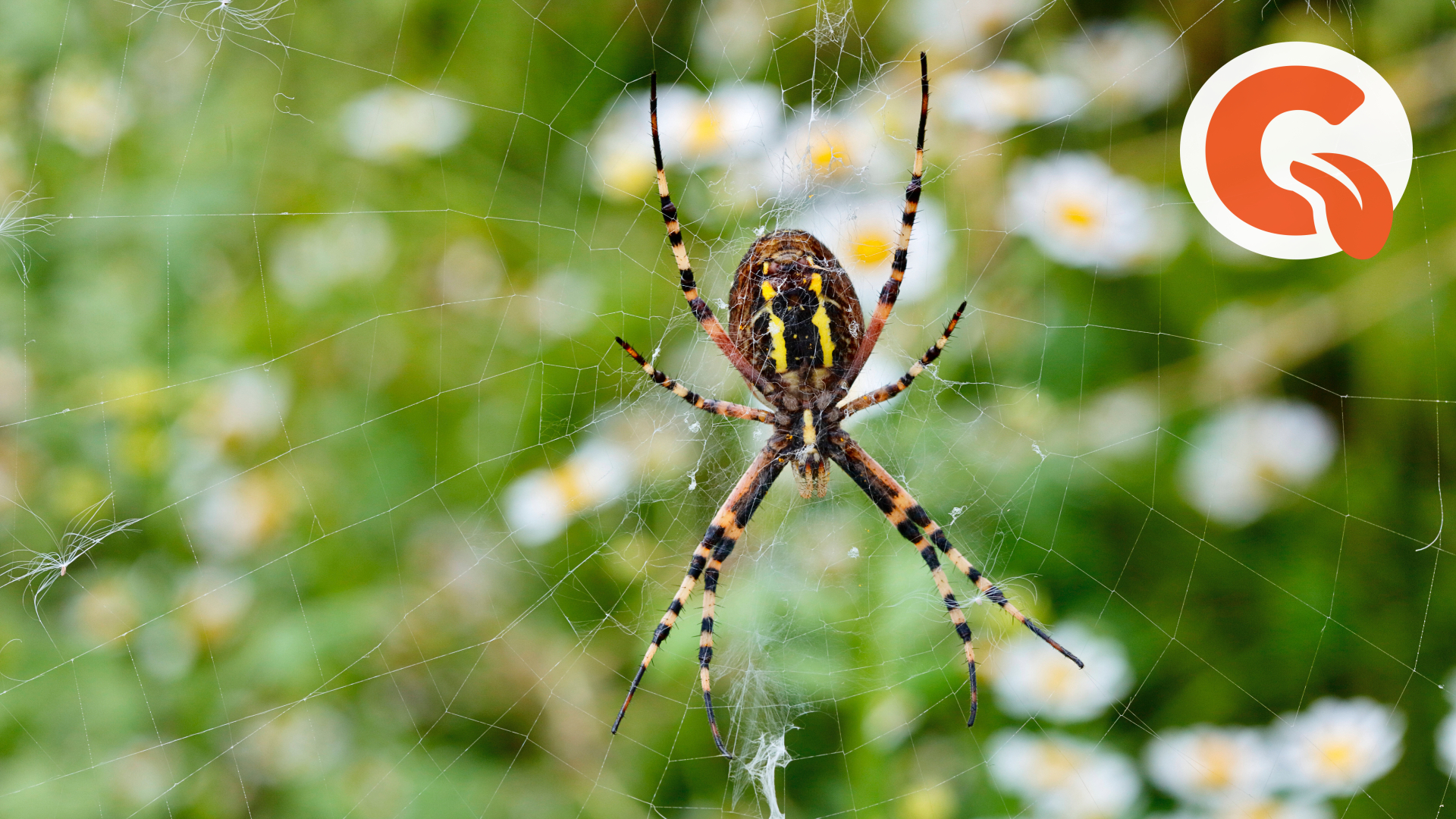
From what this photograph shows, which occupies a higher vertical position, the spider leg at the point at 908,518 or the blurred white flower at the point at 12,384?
the spider leg at the point at 908,518

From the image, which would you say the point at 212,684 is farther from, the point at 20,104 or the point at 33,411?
the point at 20,104

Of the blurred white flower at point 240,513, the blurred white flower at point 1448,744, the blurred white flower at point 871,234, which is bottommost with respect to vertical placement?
the blurred white flower at point 240,513

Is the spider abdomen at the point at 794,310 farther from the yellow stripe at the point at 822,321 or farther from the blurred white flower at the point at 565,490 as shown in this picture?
the blurred white flower at the point at 565,490

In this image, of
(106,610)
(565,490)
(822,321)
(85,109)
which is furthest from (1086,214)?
Result: (85,109)

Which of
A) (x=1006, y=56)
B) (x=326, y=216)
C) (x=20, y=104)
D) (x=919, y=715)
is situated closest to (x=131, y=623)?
(x=326, y=216)

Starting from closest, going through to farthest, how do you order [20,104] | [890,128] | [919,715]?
[919,715], [890,128], [20,104]

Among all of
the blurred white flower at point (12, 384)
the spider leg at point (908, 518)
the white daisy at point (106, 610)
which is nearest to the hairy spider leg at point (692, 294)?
the spider leg at point (908, 518)
